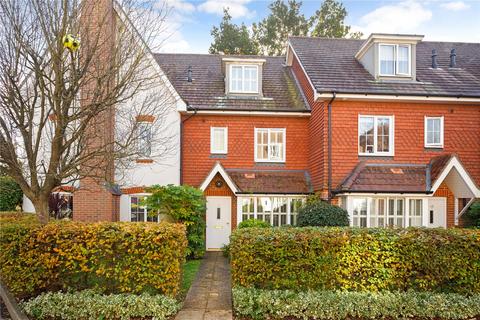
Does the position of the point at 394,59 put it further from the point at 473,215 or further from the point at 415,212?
the point at 473,215

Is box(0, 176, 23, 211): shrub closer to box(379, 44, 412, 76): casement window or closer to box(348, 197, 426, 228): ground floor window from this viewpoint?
box(348, 197, 426, 228): ground floor window

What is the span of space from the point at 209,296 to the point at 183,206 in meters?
4.87

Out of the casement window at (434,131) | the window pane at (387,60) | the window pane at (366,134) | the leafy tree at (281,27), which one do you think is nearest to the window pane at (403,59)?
the window pane at (387,60)

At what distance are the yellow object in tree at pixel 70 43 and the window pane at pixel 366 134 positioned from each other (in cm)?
1079

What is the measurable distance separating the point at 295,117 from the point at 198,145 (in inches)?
168

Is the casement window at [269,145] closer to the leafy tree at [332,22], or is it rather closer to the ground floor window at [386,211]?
the ground floor window at [386,211]

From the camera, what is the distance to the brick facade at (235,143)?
53.6 ft

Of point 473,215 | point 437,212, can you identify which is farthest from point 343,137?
point 473,215

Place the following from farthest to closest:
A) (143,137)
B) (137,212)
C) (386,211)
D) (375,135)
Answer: (137,212), (375,135), (386,211), (143,137)

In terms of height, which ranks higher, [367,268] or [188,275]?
[367,268]

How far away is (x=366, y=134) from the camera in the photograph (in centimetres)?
1507

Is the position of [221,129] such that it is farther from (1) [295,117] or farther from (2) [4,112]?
(2) [4,112]

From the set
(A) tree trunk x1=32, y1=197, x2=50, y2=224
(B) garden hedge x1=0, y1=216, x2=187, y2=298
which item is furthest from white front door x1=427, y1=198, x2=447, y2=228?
(A) tree trunk x1=32, y1=197, x2=50, y2=224

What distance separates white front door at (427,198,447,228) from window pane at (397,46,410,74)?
5280 millimetres
